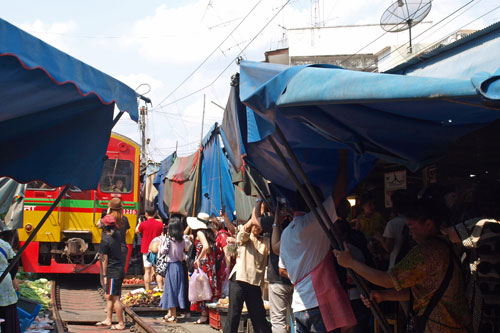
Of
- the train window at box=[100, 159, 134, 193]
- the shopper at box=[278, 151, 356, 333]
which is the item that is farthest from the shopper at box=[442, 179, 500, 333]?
the train window at box=[100, 159, 134, 193]

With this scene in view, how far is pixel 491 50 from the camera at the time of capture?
5.93 m

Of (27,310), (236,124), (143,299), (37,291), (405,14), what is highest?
(405,14)

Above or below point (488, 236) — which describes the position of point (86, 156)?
above

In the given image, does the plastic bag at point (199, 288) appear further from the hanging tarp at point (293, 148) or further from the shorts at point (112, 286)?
the hanging tarp at point (293, 148)

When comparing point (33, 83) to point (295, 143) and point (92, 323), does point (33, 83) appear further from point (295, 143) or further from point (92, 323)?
point (92, 323)

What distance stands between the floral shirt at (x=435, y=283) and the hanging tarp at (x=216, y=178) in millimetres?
8490

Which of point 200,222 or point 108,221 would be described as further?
point 200,222

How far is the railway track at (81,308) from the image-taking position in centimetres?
895

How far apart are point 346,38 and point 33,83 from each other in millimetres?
34649

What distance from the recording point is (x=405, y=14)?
37.2 feet

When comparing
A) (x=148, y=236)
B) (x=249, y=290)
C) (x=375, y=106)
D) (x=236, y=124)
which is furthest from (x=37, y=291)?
(x=375, y=106)

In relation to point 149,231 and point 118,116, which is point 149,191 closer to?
point 149,231

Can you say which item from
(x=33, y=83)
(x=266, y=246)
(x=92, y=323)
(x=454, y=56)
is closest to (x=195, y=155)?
(x=92, y=323)

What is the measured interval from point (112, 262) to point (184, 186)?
5.84 m
